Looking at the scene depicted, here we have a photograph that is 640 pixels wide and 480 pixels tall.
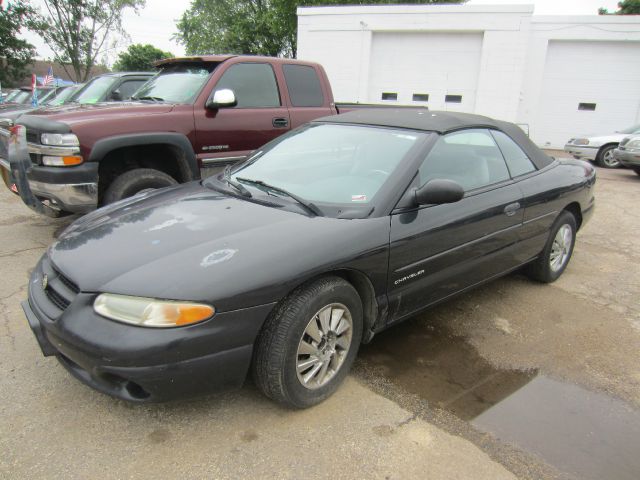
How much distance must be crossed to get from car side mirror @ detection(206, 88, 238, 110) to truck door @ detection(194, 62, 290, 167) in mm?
88

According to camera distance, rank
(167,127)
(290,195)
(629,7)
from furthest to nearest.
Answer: (629,7), (167,127), (290,195)

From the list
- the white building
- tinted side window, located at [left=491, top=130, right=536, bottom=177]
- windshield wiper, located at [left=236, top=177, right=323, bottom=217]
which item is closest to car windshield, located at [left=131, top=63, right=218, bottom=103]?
windshield wiper, located at [left=236, top=177, right=323, bottom=217]

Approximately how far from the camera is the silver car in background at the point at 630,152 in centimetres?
1027

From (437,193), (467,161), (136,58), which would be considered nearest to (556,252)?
(467,161)

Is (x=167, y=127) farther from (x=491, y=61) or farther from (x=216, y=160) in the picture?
(x=491, y=61)

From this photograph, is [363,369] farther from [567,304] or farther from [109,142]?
[109,142]

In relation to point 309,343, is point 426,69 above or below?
above

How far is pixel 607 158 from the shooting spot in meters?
12.4

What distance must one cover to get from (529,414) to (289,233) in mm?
1633

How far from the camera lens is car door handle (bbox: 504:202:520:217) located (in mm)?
3396

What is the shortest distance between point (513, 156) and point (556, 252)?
1.11 m

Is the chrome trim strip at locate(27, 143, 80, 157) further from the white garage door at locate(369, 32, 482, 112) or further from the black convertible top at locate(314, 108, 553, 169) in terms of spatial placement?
the white garage door at locate(369, 32, 482, 112)

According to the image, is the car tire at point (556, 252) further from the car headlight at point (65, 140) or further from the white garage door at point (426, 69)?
the white garage door at point (426, 69)

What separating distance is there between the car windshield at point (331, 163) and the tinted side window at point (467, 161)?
0.19 m
